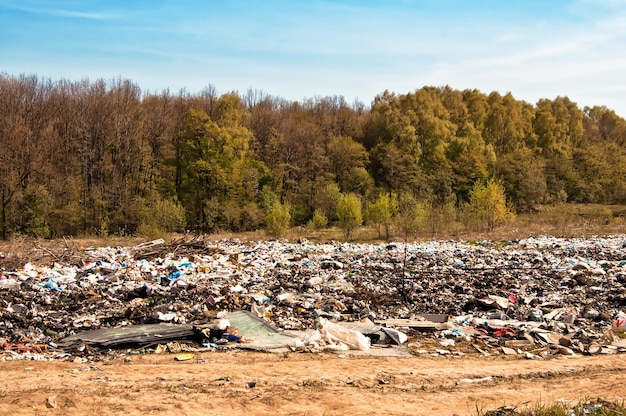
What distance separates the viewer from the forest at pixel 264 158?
24172 millimetres

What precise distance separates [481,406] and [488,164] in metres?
35.5

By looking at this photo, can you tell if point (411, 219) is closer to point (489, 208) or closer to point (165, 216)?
point (489, 208)

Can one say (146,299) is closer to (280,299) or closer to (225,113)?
(280,299)

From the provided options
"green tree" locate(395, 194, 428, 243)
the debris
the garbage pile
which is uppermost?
"green tree" locate(395, 194, 428, 243)

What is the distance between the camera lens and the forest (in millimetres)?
24172

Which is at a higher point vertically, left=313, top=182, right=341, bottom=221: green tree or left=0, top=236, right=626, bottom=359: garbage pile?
left=313, top=182, right=341, bottom=221: green tree

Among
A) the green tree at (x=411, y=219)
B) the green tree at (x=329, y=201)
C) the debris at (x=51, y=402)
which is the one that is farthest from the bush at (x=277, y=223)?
the debris at (x=51, y=402)

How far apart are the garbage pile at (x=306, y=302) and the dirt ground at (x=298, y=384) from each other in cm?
52

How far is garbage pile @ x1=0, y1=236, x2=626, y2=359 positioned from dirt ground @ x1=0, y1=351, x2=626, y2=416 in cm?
52

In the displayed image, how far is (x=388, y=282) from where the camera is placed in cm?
1060

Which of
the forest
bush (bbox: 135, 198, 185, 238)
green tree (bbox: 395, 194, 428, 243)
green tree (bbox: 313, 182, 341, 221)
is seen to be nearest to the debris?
the forest

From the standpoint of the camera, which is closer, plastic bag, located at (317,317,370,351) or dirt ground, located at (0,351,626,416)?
dirt ground, located at (0,351,626,416)

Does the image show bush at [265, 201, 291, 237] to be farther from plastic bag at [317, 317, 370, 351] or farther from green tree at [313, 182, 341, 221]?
plastic bag at [317, 317, 370, 351]

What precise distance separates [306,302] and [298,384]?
11.8 ft
